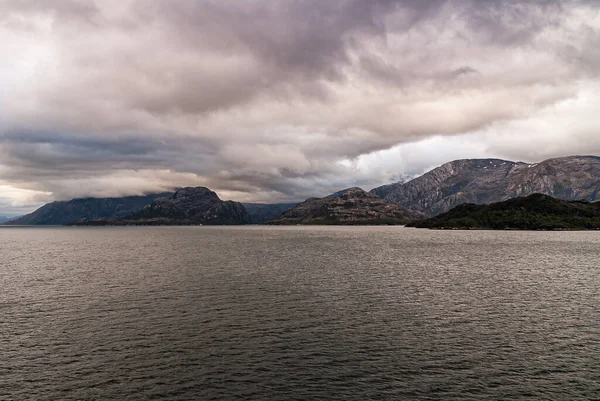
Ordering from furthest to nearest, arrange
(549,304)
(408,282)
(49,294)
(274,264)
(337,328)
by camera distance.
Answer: (274,264), (408,282), (49,294), (549,304), (337,328)

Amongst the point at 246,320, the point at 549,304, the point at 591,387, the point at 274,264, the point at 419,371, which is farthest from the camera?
the point at 274,264

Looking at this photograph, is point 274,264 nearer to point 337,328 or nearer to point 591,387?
point 337,328

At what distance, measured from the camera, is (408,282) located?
96750mm

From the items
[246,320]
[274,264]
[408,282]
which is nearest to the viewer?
[246,320]

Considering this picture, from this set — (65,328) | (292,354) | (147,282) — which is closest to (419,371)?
(292,354)

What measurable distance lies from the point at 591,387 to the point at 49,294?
3838 inches

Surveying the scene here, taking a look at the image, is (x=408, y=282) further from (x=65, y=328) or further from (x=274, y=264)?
(x=65, y=328)

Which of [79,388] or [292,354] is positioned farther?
[292,354]

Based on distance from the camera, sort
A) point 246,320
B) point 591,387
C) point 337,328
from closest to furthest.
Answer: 1. point 591,387
2. point 337,328
3. point 246,320

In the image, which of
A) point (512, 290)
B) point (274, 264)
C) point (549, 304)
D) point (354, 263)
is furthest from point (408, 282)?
point (274, 264)

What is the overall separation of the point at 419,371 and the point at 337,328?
17.6m

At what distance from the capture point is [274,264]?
450 feet

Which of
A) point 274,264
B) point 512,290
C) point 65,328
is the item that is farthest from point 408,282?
point 65,328

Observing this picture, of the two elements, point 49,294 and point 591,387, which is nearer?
point 591,387
